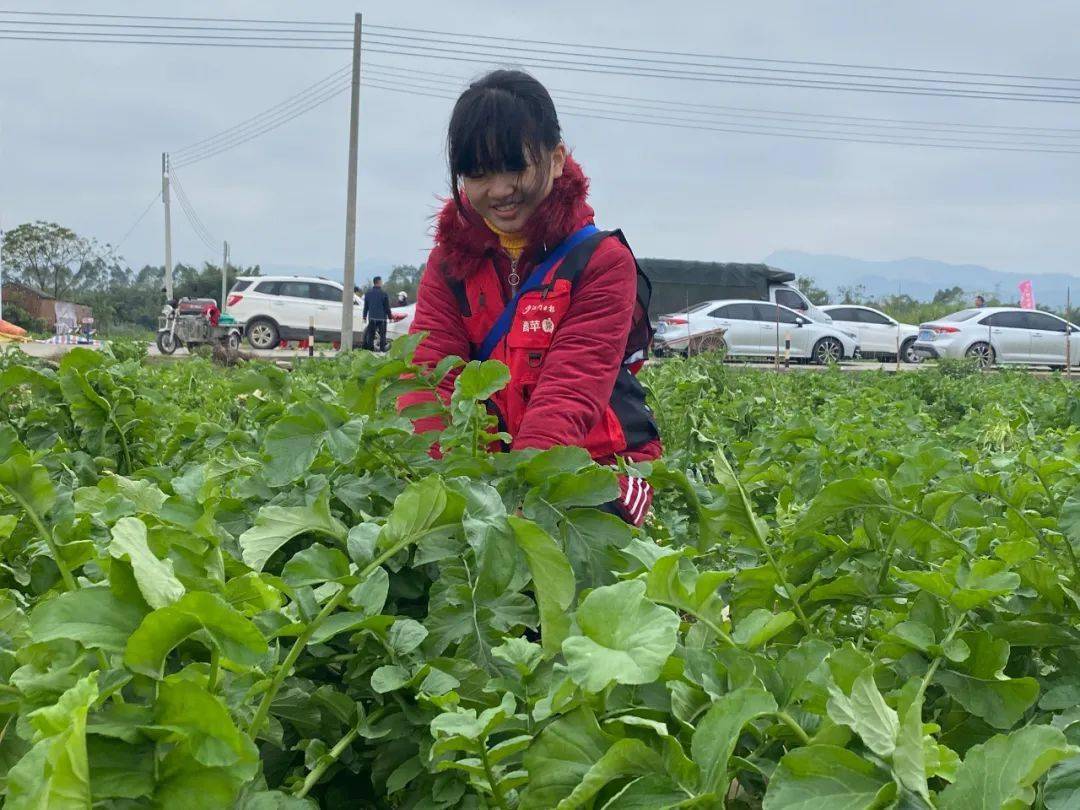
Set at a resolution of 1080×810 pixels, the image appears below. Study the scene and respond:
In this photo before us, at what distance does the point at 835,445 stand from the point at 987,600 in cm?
193

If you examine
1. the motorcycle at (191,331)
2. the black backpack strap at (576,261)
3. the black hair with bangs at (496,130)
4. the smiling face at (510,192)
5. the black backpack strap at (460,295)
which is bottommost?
the motorcycle at (191,331)

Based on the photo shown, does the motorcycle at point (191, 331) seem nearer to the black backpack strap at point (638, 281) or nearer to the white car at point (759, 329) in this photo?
the white car at point (759, 329)

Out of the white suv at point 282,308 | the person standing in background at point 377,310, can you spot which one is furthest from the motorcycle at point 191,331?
the person standing in background at point 377,310

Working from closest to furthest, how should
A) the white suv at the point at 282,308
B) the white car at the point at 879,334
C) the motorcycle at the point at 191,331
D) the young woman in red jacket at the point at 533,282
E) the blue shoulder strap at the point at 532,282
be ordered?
the young woman in red jacket at the point at 533,282, the blue shoulder strap at the point at 532,282, the motorcycle at the point at 191,331, the white suv at the point at 282,308, the white car at the point at 879,334

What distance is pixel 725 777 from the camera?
68 centimetres

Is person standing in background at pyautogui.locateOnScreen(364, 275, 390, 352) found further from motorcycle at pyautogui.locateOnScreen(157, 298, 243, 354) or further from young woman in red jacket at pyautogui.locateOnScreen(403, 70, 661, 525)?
young woman in red jacket at pyautogui.locateOnScreen(403, 70, 661, 525)

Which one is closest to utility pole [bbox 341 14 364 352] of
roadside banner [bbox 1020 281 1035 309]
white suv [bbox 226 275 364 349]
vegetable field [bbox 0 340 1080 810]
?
white suv [bbox 226 275 364 349]

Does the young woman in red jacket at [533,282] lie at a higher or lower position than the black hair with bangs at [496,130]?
lower

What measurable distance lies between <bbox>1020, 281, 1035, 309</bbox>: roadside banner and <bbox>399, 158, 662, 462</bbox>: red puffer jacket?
32.1 meters

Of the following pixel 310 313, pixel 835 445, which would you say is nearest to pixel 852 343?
pixel 310 313

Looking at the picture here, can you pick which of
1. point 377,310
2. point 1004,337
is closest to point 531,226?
point 377,310

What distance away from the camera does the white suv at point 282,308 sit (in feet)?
83.3

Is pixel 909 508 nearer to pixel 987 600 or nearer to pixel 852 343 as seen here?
pixel 987 600

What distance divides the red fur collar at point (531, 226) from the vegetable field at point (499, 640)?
3.31ft
